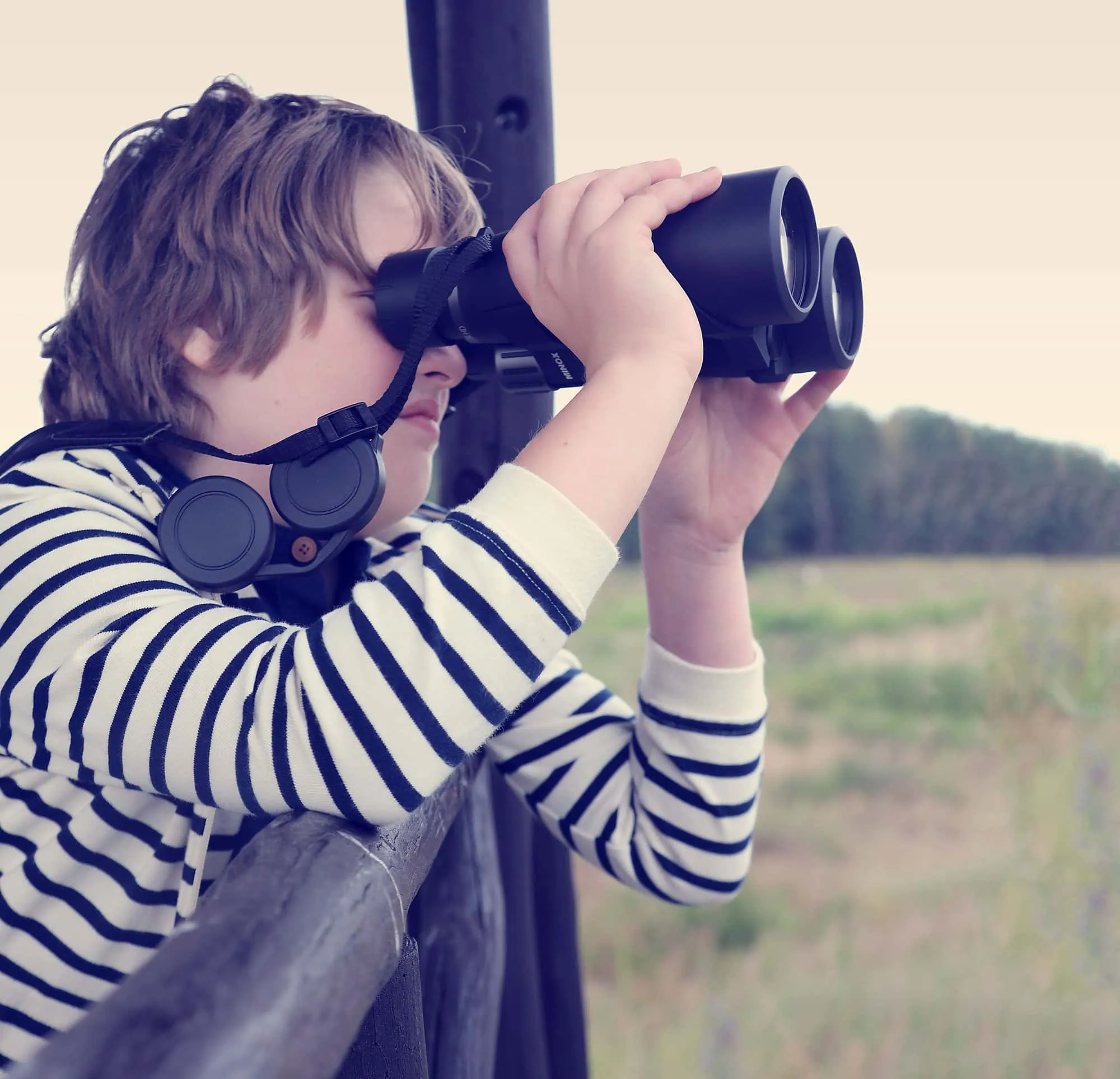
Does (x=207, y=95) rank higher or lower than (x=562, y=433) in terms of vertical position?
higher

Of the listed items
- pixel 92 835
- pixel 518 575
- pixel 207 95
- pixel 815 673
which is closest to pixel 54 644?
pixel 92 835

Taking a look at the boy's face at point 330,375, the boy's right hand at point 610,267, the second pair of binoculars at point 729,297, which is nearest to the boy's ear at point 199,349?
the boy's face at point 330,375

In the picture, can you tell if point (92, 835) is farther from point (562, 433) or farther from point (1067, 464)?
point (1067, 464)

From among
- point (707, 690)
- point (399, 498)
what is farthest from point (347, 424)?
point (707, 690)

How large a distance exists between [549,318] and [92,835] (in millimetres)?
462

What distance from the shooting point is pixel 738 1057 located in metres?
1.93

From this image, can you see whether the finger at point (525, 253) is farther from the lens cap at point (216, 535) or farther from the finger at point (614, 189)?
the lens cap at point (216, 535)

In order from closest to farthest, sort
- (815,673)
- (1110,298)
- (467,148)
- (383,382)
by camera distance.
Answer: (383,382), (467,148), (1110,298), (815,673)

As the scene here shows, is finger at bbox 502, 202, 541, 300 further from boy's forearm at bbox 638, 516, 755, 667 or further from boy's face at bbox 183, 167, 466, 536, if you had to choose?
boy's forearm at bbox 638, 516, 755, 667

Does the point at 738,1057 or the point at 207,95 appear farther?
the point at 738,1057

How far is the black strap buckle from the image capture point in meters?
0.71

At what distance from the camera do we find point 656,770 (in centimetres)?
90

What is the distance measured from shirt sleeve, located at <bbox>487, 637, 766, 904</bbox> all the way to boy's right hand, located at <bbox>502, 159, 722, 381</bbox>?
12.4 inches

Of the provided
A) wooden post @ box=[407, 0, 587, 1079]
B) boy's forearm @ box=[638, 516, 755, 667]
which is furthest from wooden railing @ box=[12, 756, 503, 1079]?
wooden post @ box=[407, 0, 587, 1079]
